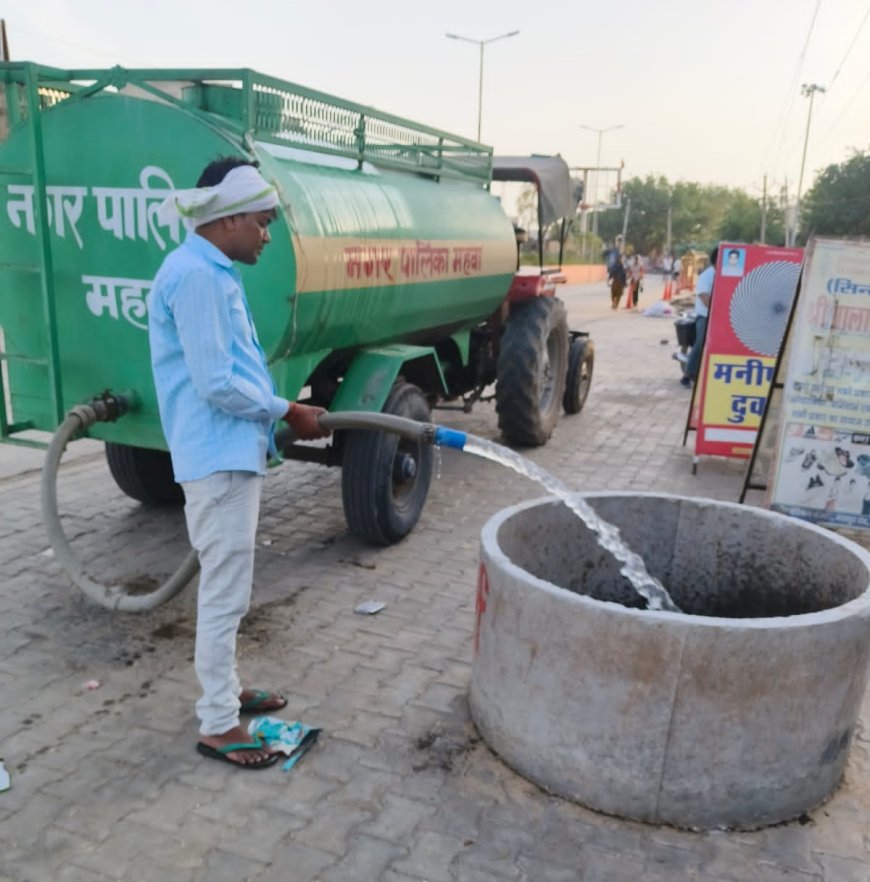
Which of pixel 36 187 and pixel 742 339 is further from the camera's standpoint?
pixel 742 339

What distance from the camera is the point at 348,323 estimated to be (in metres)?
4.85

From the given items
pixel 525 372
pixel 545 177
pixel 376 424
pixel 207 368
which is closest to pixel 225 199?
pixel 207 368

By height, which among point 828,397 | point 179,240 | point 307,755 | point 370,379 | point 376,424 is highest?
point 179,240

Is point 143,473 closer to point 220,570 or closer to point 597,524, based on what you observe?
point 220,570

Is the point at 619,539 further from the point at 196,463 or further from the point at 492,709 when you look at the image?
the point at 196,463

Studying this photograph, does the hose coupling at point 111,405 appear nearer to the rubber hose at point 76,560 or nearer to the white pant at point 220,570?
the rubber hose at point 76,560

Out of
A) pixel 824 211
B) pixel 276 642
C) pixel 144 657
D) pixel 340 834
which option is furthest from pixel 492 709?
pixel 824 211

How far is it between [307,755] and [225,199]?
2047 mm

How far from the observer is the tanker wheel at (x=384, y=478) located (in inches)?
202

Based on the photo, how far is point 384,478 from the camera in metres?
5.16

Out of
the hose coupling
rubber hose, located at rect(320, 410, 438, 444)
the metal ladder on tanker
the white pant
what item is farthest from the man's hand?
the metal ladder on tanker

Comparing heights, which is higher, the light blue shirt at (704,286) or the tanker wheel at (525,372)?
the light blue shirt at (704,286)

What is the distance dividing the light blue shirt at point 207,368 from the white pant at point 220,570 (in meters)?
0.08

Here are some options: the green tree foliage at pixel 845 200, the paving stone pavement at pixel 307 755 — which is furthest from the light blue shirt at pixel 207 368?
the green tree foliage at pixel 845 200
